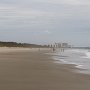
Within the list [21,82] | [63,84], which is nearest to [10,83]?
[21,82]

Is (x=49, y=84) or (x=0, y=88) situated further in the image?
(x=49, y=84)

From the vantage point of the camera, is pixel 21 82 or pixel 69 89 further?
pixel 21 82

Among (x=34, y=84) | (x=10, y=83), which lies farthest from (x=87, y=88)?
(x=10, y=83)

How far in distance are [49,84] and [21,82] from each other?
104 centimetres

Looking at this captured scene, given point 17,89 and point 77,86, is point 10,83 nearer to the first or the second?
point 17,89

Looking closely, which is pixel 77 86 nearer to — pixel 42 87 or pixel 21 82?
pixel 42 87

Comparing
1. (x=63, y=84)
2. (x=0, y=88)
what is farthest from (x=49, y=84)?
(x=0, y=88)

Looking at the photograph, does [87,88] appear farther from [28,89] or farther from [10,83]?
[10,83]

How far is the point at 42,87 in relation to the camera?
29.9ft

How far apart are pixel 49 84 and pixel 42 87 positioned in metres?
0.74

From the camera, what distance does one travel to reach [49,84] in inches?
386

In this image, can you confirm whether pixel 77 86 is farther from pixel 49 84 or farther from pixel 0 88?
pixel 0 88

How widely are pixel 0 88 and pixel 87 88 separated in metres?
2.83

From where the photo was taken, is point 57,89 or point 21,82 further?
point 21,82
